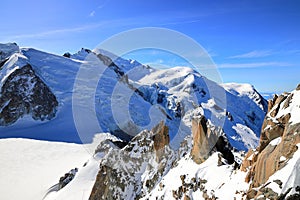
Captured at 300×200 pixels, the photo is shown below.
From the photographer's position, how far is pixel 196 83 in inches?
5655

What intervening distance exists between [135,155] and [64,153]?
19.7 m

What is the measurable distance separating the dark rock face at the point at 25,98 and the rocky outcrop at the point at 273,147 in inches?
2154

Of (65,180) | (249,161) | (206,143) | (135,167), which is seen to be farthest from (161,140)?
(65,180)

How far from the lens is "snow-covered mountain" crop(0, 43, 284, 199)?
64.2 ft

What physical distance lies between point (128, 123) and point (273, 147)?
182 feet

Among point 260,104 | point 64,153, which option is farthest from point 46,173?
point 260,104

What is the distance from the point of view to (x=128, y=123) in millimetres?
66875

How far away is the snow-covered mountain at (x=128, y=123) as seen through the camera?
64.2ft

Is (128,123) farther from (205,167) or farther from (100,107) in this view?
(205,167)

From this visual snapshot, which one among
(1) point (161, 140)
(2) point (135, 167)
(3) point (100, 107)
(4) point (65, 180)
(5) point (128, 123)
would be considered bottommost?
(5) point (128, 123)

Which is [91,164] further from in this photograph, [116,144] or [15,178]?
[15,178]

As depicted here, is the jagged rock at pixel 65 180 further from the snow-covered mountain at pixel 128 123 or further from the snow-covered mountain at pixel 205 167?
the snow-covered mountain at pixel 205 167

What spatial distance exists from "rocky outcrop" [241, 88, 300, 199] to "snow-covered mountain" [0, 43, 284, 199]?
1198mm

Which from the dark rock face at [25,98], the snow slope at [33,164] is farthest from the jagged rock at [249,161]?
the dark rock face at [25,98]
